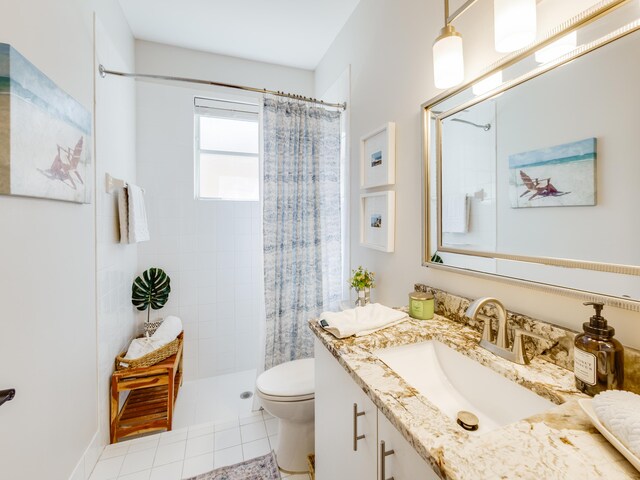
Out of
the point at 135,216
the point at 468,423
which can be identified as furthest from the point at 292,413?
the point at 135,216

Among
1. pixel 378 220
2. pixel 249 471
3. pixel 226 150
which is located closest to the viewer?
pixel 249 471

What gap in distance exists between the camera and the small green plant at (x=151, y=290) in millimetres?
2182

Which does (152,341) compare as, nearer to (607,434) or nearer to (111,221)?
(111,221)

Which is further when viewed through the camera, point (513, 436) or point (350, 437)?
point (350, 437)

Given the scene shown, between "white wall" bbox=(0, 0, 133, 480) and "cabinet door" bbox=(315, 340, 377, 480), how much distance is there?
3.32ft

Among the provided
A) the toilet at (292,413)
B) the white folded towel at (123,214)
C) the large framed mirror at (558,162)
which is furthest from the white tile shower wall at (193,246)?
the large framed mirror at (558,162)

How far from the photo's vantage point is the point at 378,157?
5.24ft

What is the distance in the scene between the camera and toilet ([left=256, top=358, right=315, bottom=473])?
1.47 metres

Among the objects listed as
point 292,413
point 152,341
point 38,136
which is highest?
point 38,136

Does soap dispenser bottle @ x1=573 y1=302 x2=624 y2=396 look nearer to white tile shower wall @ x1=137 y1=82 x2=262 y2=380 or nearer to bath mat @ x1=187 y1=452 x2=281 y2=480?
bath mat @ x1=187 y1=452 x2=281 y2=480

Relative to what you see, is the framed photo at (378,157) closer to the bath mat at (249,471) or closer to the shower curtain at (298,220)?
the shower curtain at (298,220)

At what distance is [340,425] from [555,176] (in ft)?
3.17

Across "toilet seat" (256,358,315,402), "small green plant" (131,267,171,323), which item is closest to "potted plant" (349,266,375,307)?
"toilet seat" (256,358,315,402)

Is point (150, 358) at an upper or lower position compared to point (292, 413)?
upper
